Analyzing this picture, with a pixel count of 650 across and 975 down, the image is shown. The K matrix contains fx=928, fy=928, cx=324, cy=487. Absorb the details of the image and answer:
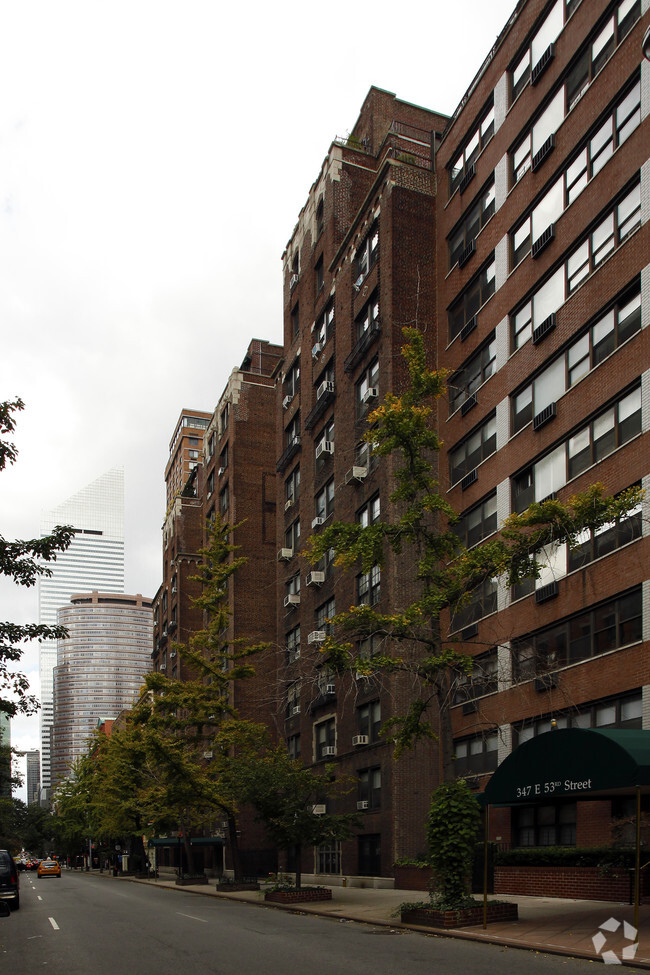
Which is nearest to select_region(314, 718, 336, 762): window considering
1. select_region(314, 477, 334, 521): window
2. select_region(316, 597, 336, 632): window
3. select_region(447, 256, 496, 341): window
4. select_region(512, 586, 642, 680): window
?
select_region(316, 597, 336, 632): window

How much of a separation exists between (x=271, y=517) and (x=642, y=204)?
42.4m

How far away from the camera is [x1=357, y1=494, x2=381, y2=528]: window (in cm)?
3947

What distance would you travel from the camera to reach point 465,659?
1961 centimetres

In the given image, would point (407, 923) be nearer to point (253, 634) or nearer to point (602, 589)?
point (602, 589)

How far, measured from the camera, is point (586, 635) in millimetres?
26328

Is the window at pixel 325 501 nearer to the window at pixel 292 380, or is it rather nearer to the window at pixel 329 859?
the window at pixel 292 380

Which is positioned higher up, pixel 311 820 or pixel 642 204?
pixel 642 204

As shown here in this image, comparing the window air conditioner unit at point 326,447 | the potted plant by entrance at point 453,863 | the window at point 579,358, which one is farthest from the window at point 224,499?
the potted plant by entrance at point 453,863

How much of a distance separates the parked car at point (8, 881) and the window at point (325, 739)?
1666cm

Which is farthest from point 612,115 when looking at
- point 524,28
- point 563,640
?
point 563,640

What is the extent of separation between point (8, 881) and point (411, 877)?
1327 centimetres

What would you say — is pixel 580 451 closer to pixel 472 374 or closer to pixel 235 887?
pixel 472 374

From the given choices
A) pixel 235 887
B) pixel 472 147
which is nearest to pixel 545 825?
pixel 235 887

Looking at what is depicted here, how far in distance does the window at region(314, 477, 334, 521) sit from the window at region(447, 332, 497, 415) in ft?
33.7
